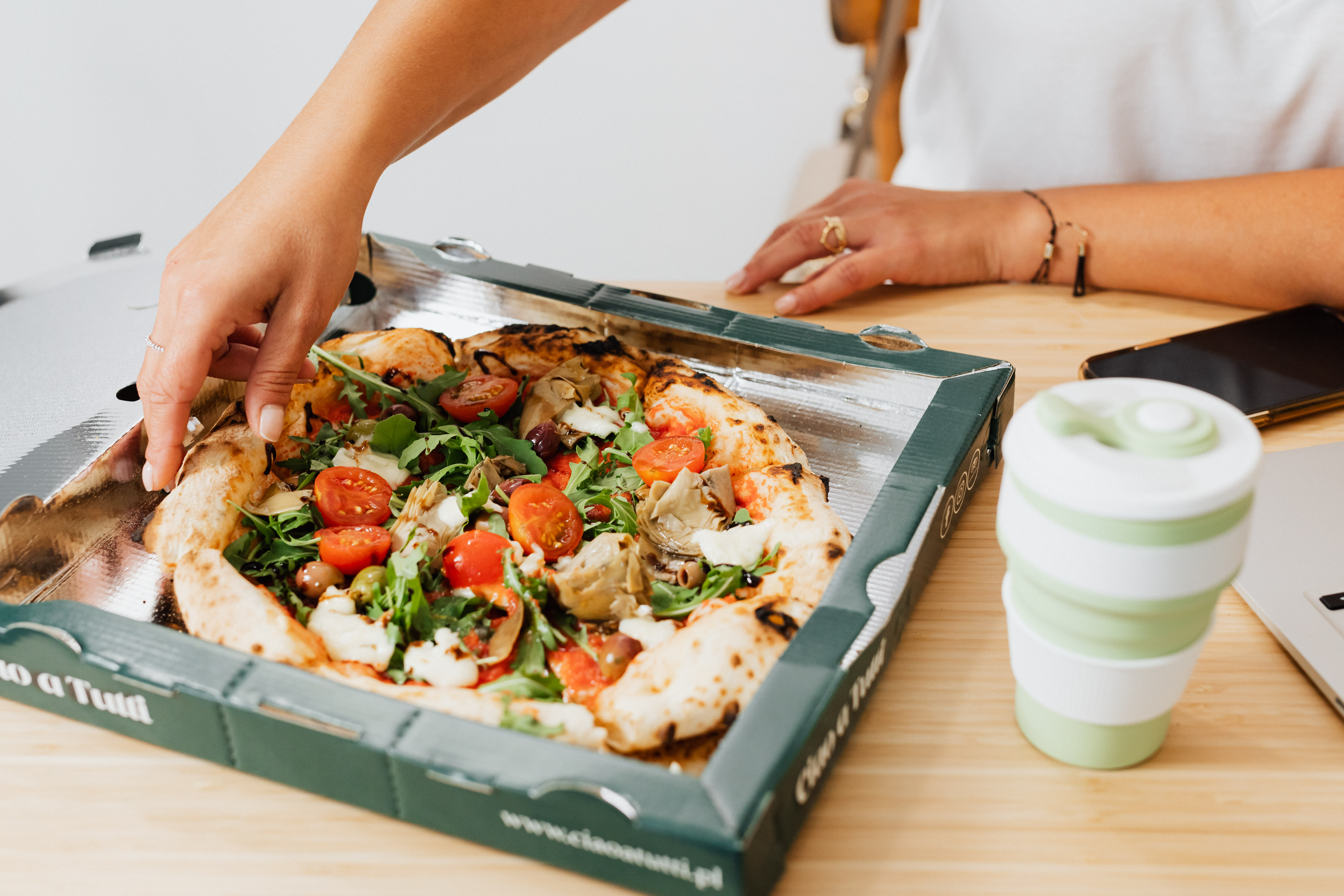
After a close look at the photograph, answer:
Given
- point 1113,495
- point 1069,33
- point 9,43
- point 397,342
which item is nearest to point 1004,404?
point 1113,495

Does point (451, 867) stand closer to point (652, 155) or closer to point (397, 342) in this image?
point (397, 342)

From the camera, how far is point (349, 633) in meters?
0.89

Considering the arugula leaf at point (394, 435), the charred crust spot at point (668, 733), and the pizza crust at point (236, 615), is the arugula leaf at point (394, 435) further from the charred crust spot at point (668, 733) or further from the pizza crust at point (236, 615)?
the charred crust spot at point (668, 733)

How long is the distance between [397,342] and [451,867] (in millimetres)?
691

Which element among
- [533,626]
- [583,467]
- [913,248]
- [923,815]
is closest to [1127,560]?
[923,815]

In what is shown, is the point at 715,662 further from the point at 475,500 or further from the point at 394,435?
the point at 394,435

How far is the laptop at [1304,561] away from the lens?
0.85 meters

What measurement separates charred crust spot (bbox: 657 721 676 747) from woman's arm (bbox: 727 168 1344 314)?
826 millimetres

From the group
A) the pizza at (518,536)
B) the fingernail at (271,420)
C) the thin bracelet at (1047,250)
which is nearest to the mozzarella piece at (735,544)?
the pizza at (518,536)

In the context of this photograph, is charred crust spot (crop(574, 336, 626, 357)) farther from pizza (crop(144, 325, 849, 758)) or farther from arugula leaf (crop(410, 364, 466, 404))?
arugula leaf (crop(410, 364, 466, 404))

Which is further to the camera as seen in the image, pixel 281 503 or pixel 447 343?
pixel 447 343

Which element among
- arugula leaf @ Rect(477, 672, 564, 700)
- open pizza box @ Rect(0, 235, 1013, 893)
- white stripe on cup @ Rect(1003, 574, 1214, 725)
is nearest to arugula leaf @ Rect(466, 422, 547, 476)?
open pizza box @ Rect(0, 235, 1013, 893)

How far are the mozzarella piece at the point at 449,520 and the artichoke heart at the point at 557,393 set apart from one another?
0.14 m

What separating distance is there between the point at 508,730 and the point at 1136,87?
1511 mm
